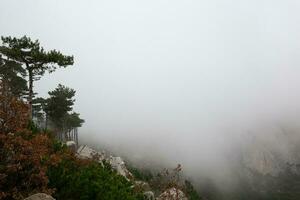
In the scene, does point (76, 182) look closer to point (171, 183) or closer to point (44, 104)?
point (171, 183)

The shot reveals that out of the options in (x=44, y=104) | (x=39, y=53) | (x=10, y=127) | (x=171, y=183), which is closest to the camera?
(x=10, y=127)

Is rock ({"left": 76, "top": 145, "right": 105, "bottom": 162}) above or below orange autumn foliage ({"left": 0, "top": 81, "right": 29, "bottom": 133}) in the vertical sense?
below

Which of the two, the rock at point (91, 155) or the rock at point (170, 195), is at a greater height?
the rock at point (91, 155)

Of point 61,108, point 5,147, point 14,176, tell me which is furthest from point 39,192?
point 61,108

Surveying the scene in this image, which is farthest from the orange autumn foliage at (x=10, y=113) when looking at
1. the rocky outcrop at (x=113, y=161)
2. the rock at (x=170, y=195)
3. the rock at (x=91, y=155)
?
the rocky outcrop at (x=113, y=161)

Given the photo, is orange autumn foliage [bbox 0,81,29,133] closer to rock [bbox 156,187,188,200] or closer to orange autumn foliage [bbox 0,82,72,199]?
orange autumn foliage [bbox 0,82,72,199]

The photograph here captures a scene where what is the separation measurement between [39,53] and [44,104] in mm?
32554

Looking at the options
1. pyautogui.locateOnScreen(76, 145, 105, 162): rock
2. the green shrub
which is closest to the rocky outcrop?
pyautogui.locateOnScreen(76, 145, 105, 162): rock

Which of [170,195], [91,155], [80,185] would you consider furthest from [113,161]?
[80,185]

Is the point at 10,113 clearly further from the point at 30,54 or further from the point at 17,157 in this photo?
the point at 30,54

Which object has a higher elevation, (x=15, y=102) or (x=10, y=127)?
(x=15, y=102)

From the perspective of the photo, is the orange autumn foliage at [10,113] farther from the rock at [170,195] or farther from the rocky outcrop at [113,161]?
the rocky outcrop at [113,161]

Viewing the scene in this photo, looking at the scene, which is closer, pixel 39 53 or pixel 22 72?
pixel 39 53

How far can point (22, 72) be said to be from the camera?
218 ft
